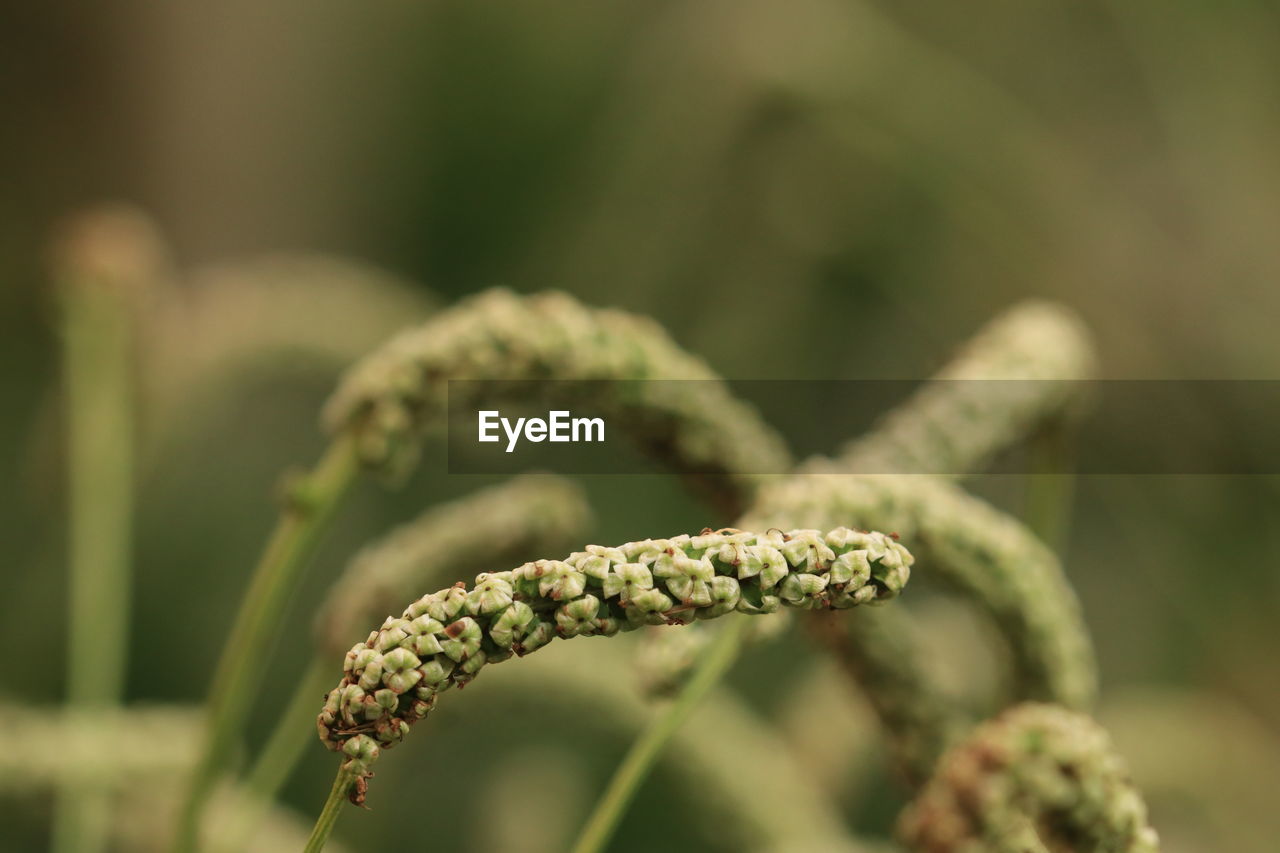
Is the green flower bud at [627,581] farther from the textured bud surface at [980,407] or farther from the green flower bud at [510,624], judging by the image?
the textured bud surface at [980,407]

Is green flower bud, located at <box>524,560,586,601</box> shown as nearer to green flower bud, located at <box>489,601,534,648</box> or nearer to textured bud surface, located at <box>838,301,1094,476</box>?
green flower bud, located at <box>489,601,534,648</box>

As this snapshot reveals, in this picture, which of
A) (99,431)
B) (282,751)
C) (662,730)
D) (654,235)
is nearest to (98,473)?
(99,431)

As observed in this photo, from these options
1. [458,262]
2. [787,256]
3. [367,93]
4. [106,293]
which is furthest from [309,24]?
[106,293]

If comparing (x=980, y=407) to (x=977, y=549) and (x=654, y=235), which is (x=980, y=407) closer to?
(x=977, y=549)

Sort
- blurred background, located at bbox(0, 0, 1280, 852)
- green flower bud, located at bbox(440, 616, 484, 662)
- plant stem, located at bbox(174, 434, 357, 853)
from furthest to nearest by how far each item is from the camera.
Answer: blurred background, located at bbox(0, 0, 1280, 852) < plant stem, located at bbox(174, 434, 357, 853) < green flower bud, located at bbox(440, 616, 484, 662)

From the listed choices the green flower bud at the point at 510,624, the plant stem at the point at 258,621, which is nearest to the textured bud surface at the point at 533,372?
the plant stem at the point at 258,621

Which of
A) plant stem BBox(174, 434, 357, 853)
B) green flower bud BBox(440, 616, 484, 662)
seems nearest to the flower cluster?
green flower bud BBox(440, 616, 484, 662)

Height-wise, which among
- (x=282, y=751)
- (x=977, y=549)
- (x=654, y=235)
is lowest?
(x=282, y=751)
